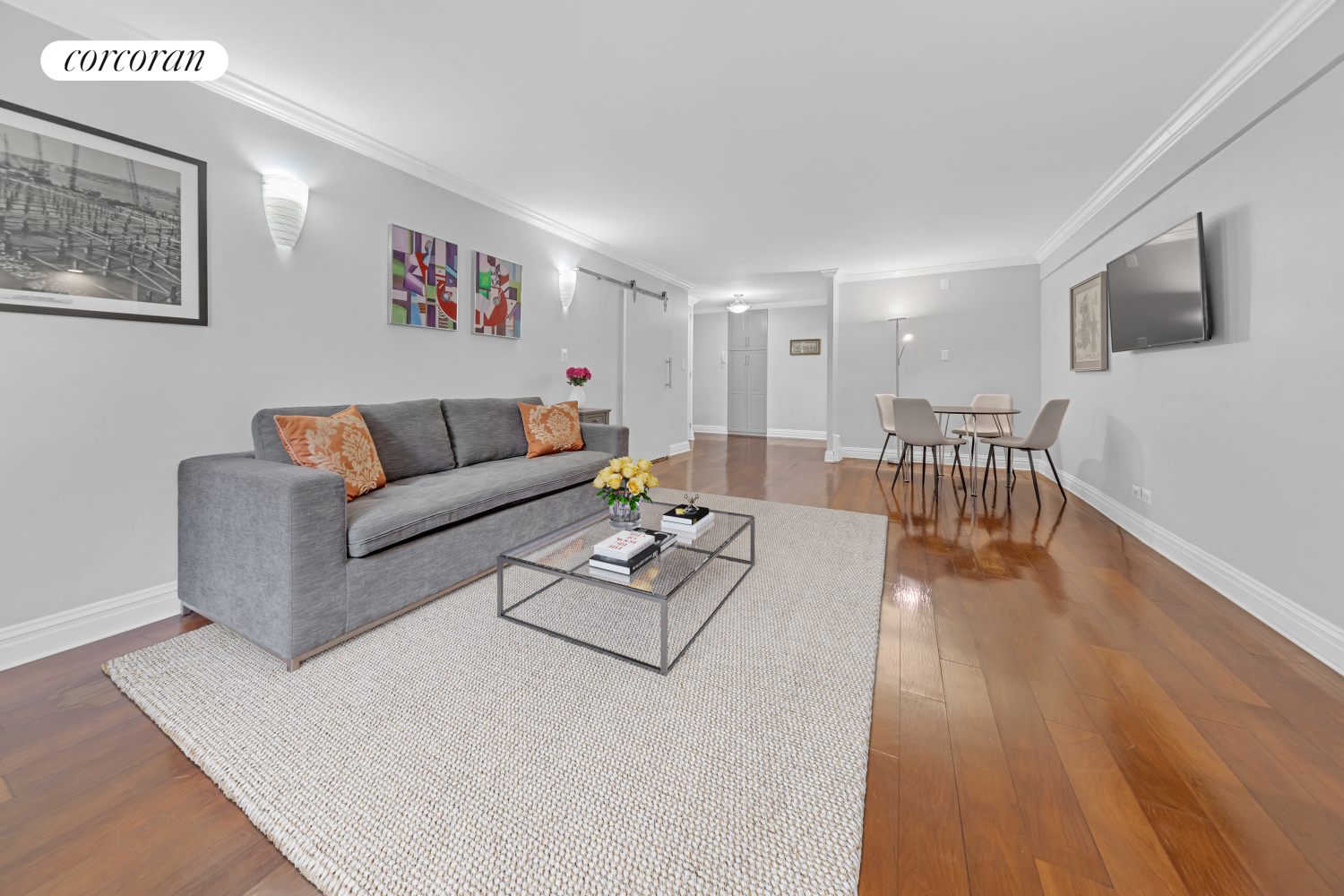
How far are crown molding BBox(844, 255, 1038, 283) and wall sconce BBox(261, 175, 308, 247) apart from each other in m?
5.60

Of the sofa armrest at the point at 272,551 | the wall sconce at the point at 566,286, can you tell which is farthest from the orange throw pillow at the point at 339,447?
the wall sconce at the point at 566,286

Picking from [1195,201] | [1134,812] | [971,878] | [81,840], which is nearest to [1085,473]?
[1195,201]

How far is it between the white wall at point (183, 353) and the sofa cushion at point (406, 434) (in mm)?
280

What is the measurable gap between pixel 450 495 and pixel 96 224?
1.65 metres

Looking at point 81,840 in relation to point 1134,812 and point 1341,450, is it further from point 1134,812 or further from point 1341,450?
point 1341,450

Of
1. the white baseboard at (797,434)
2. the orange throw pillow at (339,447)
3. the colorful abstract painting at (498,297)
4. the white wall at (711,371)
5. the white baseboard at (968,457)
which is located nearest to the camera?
the orange throw pillow at (339,447)

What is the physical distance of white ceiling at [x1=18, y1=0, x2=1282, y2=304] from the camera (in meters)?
1.88

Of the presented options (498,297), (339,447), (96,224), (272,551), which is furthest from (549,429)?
(96,224)

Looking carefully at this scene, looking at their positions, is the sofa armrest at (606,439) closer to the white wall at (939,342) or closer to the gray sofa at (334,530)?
the gray sofa at (334,530)

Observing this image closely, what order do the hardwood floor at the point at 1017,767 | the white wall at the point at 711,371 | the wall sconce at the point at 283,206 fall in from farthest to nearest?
the white wall at the point at 711,371 → the wall sconce at the point at 283,206 → the hardwood floor at the point at 1017,767

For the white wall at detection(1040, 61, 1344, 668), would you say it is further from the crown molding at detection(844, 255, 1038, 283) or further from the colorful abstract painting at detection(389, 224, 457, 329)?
the colorful abstract painting at detection(389, 224, 457, 329)

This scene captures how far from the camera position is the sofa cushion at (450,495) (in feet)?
6.01

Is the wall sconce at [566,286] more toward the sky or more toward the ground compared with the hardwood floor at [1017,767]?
more toward the sky

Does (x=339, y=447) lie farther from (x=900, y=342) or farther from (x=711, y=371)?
(x=711, y=371)
